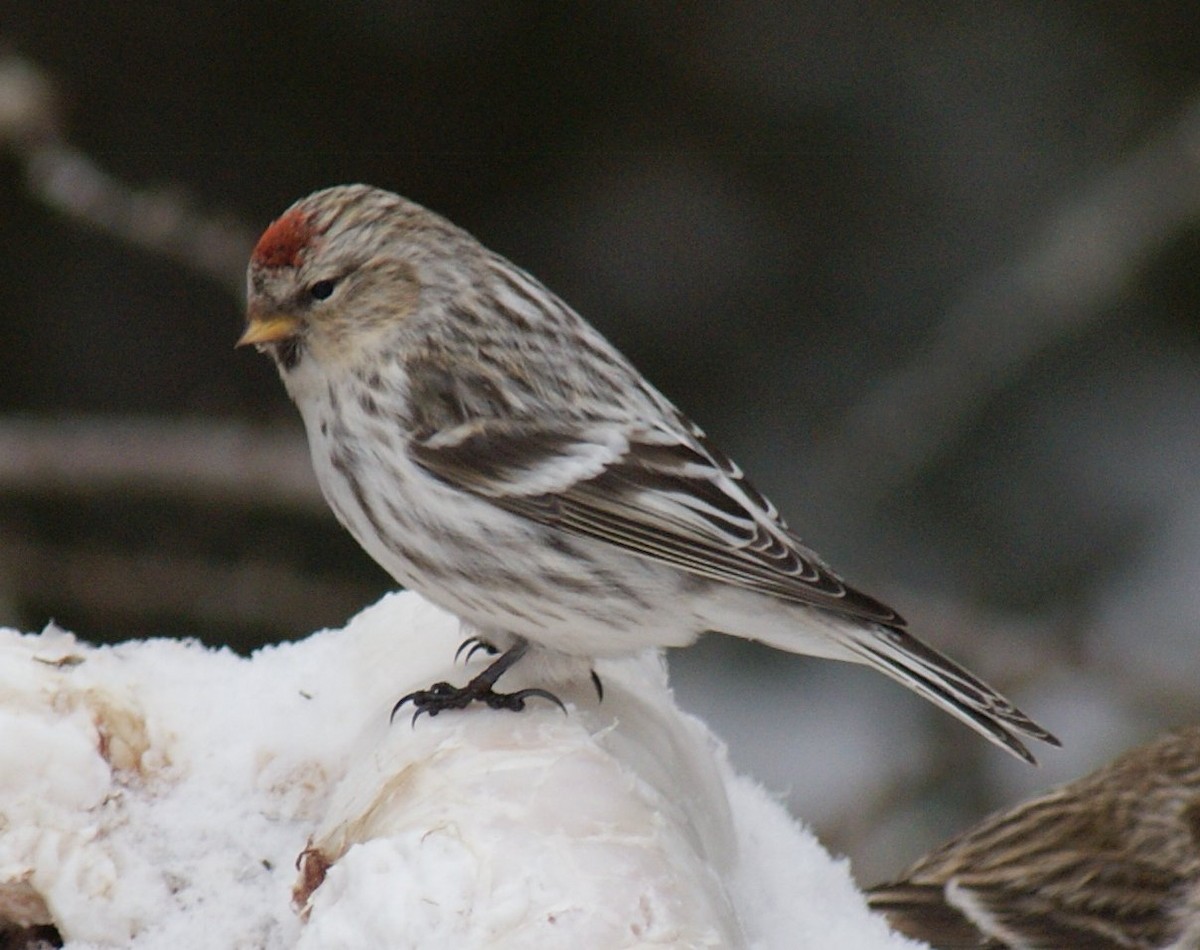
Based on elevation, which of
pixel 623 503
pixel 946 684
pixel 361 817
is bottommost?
pixel 361 817

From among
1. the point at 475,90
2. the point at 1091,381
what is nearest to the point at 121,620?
the point at 475,90

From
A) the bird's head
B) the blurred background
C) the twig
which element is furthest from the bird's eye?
the twig

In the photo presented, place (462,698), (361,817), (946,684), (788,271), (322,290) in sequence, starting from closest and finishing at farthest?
(361,817) < (462,698) < (946,684) < (322,290) < (788,271)

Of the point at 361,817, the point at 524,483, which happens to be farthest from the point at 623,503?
the point at 361,817

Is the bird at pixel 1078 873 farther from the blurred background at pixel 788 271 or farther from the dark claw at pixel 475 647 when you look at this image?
the blurred background at pixel 788 271

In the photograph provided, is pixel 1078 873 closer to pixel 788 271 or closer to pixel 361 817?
pixel 361 817

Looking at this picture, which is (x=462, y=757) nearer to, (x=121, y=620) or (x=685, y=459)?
(x=685, y=459)
